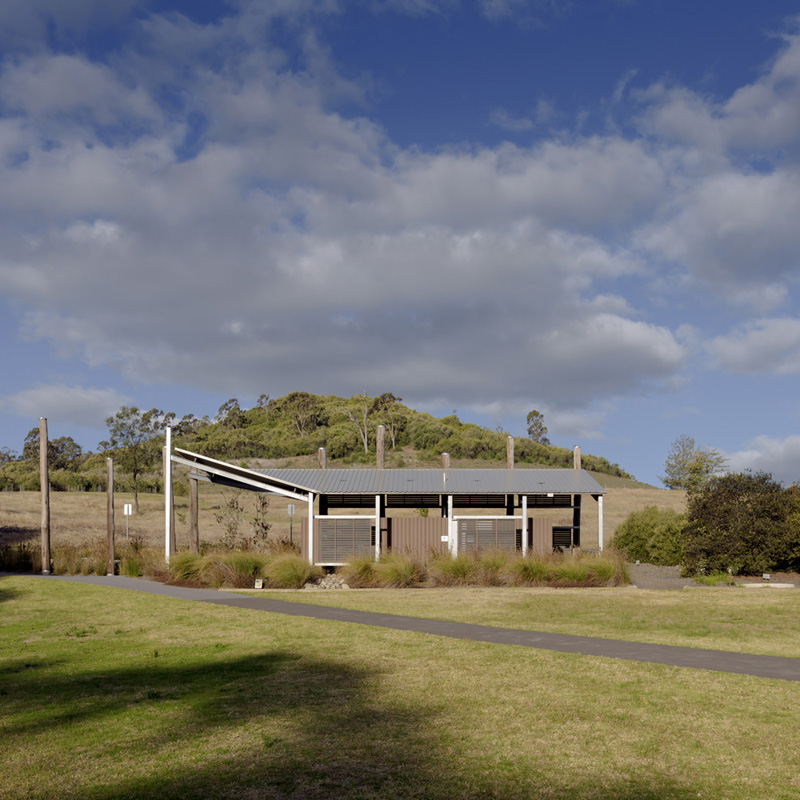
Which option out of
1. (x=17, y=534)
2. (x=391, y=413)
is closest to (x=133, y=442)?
(x=17, y=534)

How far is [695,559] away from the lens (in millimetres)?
25906

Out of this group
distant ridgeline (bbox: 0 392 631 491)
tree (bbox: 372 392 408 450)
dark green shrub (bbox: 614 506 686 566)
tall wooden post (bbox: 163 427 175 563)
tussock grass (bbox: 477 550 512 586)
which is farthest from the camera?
tree (bbox: 372 392 408 450)

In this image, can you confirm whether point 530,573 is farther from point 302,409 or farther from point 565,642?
point 302,409

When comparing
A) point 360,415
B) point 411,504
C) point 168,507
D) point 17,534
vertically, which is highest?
point 360,415

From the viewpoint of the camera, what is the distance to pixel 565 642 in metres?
12.2

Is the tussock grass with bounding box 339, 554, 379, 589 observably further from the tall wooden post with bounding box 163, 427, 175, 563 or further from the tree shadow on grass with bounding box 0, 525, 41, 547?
the tree shadow on grass with bounding box 0, 525, 41, 547

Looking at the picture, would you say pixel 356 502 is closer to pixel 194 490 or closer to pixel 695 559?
pixel 194 490

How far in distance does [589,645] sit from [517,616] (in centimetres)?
401

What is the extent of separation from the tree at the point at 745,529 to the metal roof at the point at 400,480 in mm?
3468

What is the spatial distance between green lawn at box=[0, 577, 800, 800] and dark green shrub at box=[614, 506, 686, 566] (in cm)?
1987

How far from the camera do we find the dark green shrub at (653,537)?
97.5ft

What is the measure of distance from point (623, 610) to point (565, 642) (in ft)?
16.9

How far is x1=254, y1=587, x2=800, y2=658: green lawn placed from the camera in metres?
13.3

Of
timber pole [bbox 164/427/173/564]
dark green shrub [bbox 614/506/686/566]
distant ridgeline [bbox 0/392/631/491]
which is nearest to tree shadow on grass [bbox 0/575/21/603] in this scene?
timber pole [bbox 164/427/173/564]
